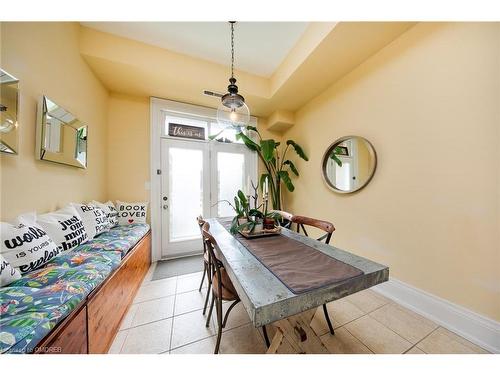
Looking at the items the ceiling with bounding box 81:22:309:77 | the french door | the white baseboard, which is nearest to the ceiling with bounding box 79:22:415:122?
the ceiling with bounding box 81:22:309:77

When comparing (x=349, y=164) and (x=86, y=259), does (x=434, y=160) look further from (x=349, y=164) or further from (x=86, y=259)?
(x=86, y=259)

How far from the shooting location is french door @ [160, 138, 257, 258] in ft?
9.46

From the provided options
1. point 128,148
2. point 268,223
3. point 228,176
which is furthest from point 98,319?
point 228,176

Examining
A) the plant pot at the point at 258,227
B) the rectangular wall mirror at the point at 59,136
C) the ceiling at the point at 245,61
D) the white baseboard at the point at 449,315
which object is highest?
the ceiling at the point at 245,61

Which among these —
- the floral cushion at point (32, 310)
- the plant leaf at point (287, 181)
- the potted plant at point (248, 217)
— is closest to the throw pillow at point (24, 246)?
the floral cushion at point (32, 310)

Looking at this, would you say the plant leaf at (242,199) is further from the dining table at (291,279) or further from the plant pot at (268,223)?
the dining table at (291,279)

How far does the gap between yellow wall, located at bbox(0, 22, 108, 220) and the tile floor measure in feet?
4.15

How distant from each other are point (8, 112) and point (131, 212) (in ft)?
5.41

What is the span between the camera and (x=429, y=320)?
148 centimetres

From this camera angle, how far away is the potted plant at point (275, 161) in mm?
3031

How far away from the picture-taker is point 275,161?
3.55m

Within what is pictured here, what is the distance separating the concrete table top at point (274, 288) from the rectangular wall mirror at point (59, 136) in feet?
5.87
